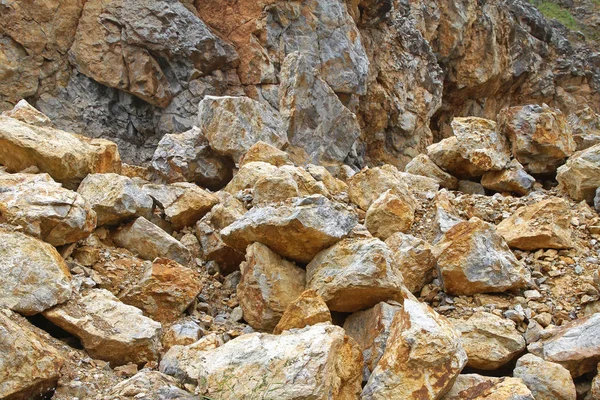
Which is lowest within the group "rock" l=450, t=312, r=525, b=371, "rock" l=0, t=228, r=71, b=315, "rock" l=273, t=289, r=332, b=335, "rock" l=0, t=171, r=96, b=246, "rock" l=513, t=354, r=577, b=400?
"rock" l=450, t=312, r=525, b=371

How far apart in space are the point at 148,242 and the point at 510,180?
553 centimetres

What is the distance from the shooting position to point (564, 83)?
1193 inches

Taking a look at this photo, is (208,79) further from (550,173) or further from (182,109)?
(550,173)

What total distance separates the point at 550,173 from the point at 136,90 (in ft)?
37.3

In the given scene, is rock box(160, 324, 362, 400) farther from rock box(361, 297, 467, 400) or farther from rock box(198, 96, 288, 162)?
rock box(198, 96, 288, 162)

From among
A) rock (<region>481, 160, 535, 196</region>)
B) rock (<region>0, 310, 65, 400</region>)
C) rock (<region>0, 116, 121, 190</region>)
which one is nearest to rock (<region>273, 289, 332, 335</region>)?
rock (<region>0, 310, 65, 400</region>)

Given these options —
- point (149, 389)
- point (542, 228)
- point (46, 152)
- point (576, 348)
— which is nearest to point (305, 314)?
point (149, 389)

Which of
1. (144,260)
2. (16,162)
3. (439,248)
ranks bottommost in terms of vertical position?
(144,260)

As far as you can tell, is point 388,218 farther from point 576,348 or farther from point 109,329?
point 109,329

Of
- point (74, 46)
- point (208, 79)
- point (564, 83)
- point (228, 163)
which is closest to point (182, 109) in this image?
point (208, 79)

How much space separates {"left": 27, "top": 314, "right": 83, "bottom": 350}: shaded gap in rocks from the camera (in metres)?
4.23

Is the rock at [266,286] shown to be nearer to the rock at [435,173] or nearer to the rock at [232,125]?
the rock at [232,125]

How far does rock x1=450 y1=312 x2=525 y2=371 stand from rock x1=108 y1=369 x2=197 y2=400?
95.2 inches

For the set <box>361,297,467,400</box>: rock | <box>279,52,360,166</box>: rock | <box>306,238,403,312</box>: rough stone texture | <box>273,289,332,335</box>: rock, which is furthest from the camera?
<box>279,52,360,166</box>: rock
